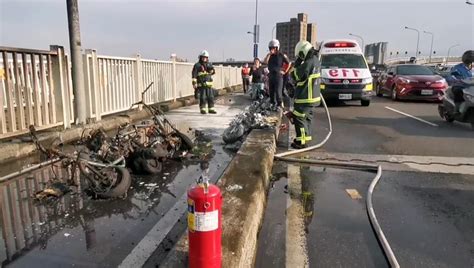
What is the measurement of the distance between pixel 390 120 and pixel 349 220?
22.9 feet

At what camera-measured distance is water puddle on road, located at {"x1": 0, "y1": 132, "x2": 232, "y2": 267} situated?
286 centimetres

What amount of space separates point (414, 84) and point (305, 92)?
9785mm

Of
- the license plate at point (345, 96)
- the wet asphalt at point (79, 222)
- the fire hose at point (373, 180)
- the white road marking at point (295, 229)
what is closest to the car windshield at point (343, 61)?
the license plate at point (345, 96)

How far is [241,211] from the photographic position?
9.64 feet

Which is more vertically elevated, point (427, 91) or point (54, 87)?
point (54, 87)

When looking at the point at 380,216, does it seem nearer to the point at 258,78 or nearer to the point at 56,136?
the point at 56,136

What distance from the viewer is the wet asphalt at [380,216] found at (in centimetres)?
286

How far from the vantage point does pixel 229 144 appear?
22.0 ft

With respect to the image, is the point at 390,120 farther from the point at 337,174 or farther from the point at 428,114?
the point at 337,174

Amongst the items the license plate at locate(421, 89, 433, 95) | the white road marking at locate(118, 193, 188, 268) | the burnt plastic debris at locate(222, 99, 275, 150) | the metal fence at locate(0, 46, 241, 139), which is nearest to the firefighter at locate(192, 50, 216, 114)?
the metal fence at locate(0, 46, 241, 139)

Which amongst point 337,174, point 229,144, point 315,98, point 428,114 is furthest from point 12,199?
point 428,114

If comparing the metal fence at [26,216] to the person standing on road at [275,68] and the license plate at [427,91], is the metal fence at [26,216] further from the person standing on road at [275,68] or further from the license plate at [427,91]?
the license plate at [427,91]

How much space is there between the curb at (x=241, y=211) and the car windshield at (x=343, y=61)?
900 cm

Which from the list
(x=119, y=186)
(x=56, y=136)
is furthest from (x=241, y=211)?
(x=56, y=136)
